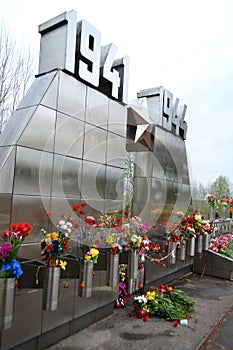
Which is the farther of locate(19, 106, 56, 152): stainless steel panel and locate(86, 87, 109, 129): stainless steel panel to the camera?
locate(86, 87, 109, 129): stainless steel panel

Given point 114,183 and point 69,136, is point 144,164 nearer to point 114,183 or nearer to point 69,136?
point 114,183

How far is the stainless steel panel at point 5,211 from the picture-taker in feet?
8.41

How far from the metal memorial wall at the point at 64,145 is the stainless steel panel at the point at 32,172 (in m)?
0.01

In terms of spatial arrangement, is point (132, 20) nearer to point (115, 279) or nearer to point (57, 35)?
point (57, 35)

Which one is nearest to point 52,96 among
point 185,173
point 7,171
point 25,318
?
point 7,171

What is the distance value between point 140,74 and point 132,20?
1449 millimetres

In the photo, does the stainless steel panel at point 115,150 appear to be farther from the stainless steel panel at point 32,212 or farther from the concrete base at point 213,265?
the concrete base at point 213,265

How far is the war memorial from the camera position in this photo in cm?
263

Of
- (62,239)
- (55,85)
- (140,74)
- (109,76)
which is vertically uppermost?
(140,74)

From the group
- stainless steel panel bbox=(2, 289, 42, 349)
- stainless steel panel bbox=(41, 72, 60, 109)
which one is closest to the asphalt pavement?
stainless steel panel bbox=(2, 289, 42, 349)

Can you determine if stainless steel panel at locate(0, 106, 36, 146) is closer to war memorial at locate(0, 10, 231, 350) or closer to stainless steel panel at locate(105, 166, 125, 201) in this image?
war memorial at locate(0, 10, 231, 350)

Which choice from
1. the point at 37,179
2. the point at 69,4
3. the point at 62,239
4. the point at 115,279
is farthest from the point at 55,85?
the point at 115,279

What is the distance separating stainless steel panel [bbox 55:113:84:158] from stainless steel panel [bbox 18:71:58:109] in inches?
12.3

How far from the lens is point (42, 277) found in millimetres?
2537
